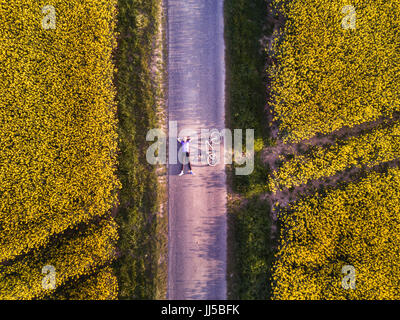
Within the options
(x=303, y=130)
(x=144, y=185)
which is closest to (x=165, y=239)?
(x=144, y=185)

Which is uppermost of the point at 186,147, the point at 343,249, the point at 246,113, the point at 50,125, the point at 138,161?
the point at 246,113

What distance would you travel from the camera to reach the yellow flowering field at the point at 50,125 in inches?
296

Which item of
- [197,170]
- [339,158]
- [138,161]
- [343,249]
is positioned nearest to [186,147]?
[197,170]

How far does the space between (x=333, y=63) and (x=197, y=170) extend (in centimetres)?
578

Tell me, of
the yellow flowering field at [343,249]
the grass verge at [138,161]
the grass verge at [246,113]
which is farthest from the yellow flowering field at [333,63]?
the grass verge at [138,161]

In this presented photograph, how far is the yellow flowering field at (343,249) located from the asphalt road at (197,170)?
227cm

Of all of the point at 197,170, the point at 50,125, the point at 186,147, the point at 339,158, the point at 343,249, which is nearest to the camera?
the point at 50,125

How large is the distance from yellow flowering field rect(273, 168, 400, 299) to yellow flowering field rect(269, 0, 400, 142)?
270 centimetres

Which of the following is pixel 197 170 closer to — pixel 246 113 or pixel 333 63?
pixel 246 113

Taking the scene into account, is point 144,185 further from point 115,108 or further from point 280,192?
point 280,192

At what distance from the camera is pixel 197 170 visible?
8047 millimetres

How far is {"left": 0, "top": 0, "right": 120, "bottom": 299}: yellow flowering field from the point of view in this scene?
7.52m

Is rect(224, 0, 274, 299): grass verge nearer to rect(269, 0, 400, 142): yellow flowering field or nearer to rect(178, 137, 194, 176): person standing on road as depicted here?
rect(269, 0, 400, 142): yellow flowering field

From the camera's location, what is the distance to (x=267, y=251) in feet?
25.4
